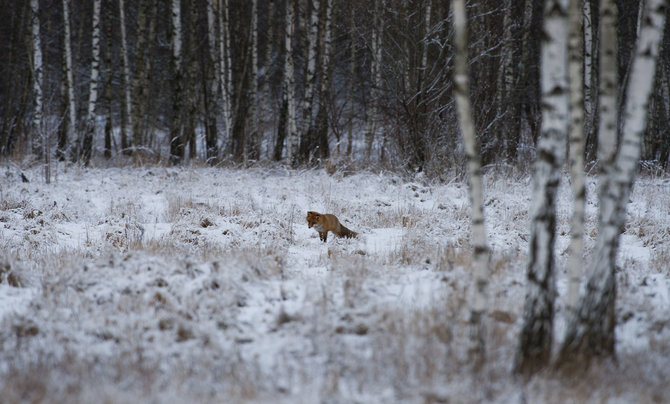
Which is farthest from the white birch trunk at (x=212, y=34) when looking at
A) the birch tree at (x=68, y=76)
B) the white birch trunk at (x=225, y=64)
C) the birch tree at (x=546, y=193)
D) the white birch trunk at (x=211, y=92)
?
the birch tree at (x=546, y=193)

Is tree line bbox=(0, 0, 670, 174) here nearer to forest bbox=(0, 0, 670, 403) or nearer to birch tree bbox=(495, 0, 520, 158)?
birch tree bbox=(495, 0, 520, 158)

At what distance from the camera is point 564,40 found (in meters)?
2.88

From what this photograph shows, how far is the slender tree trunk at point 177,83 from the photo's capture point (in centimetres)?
1373

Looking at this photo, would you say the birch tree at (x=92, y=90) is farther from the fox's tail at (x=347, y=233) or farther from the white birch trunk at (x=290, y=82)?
the fox's tail at (x=347, y=233)

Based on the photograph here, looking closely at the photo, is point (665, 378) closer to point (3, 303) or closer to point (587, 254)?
point (587, 254)

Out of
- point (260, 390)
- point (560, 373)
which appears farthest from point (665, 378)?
point (260, 390)

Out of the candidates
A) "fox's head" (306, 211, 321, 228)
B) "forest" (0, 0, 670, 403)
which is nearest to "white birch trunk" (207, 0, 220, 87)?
"forest" (0, 0, 670, 403)

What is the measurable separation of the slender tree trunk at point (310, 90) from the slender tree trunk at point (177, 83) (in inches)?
142

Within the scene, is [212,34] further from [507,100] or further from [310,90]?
[507,100]

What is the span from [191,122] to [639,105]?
1492 cm

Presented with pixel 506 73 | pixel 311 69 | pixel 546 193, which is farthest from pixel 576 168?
pixel 506 73

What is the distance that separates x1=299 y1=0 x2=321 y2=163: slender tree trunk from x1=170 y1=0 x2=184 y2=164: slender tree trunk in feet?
11.8

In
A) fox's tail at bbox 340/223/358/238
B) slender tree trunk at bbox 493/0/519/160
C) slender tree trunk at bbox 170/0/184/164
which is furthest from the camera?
slender tree trunk at bbox 170/0/184/164

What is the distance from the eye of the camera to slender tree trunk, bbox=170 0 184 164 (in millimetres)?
13734
